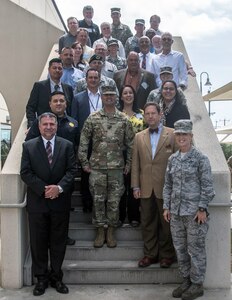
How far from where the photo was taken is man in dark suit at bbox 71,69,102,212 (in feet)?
18.9

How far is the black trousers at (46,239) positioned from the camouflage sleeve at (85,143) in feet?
2.26

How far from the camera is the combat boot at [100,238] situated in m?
5.37

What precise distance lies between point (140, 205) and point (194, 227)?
1026 millimetres

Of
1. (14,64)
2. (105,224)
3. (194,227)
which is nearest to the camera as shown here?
(194,227)

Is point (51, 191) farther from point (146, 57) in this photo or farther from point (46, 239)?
point (146, 57)

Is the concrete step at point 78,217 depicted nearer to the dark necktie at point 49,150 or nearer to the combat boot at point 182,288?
the dark necktie at point 49,150

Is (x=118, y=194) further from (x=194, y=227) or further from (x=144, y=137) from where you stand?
(x=194, y=227)

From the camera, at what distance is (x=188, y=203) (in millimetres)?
4527

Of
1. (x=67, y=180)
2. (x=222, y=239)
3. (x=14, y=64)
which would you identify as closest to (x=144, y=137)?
(x=67, y=180)

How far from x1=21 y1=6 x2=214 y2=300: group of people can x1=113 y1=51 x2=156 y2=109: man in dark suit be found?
16 millimetres

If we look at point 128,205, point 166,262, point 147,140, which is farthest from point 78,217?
point 147,140

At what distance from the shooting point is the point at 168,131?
5.16 metres

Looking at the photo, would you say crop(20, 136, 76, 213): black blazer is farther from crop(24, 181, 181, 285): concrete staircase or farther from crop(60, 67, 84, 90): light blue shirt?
crop(60, 67, 84, 90): light blue shirt

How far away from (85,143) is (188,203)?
58.0 inches
